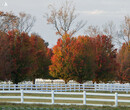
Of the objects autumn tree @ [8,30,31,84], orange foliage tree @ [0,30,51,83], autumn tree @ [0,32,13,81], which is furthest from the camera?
autumn tree @ [8,30,31,84]

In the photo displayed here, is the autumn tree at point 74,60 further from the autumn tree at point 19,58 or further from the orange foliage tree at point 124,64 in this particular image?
the orange foliage tree at point 124,64

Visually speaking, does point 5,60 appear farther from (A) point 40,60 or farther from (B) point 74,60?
(A) point 40,60

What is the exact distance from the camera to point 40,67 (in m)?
66.3

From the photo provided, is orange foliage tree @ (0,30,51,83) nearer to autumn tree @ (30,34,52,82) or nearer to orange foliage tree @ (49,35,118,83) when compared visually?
orange foliage tree @ (49,35,118,83)

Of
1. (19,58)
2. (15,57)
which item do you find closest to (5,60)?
(15,57)

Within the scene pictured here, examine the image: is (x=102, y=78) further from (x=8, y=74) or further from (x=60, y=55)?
(x=8, y=74)

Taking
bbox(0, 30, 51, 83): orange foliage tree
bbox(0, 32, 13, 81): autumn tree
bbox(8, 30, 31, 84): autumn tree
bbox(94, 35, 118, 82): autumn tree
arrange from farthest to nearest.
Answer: bbox(94, 35, 118, 82): autumn tree < bbox(8, 30, 31, 84): autumn tree < bbox(0, 30, 51, 83): orange foliage tree < bbox(0, 32, 13, 81): autumn tree

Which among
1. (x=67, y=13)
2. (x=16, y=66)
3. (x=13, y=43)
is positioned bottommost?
(x=16, y=66)

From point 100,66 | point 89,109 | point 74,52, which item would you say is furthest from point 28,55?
point 89,109

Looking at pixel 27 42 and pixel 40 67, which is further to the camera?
pixel 40 67

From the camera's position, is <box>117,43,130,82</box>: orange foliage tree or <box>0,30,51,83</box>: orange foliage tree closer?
<box>0,30,51,83</box>: orange foliage tree

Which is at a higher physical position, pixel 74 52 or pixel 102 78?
pixel 74 52

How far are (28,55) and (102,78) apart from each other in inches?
478

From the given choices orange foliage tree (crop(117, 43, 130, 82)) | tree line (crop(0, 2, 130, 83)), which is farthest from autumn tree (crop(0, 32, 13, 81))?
orange foliage tree (crop(117, 43, 130, 82))
